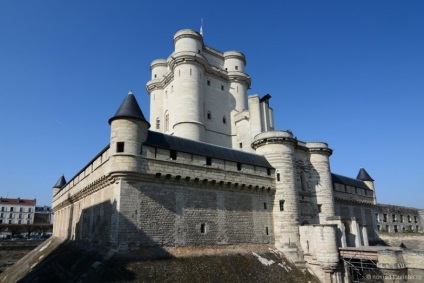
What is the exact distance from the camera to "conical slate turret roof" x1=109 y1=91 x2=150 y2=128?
54.0 feet

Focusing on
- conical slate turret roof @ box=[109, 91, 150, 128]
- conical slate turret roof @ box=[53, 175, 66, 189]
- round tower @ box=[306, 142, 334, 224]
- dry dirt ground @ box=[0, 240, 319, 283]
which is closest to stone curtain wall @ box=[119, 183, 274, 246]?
dry dirt ground @ box=[0, 240, 319, 283]

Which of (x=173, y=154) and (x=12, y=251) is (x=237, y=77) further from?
(x=12, y=251)

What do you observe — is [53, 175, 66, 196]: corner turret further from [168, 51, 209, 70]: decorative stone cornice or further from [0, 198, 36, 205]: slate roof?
[0, 198, 36, 205]: slate roof

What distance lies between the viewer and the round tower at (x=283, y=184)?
2166cm

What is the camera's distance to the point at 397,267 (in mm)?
16953

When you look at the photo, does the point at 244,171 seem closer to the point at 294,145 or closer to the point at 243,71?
the point at 294,145

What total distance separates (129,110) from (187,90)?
39.3ft

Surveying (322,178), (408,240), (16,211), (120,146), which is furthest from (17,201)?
(408,240)

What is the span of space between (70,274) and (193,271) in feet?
22.2

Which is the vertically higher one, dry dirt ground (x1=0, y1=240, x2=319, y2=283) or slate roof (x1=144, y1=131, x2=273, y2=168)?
slate roof (x1=144, y1=131, x2=273, y2=168)

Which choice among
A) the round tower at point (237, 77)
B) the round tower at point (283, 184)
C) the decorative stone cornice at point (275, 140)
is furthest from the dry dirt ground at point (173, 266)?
the round tower at point (237, 77)

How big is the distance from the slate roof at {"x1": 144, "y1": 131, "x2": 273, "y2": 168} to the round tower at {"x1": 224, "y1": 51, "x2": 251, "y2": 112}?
35.1ft

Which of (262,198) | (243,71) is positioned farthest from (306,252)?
(243,71)

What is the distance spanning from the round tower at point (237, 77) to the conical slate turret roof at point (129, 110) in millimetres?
16339
